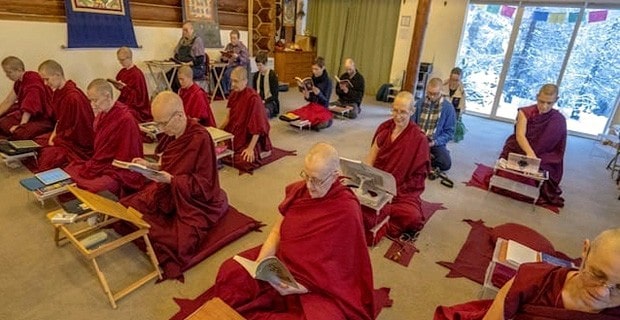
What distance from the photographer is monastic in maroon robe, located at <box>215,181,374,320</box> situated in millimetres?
1452

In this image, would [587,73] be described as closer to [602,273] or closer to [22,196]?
[602,273]

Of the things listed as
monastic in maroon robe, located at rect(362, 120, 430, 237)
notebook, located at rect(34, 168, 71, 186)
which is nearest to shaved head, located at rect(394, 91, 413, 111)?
monastic in maroon robe, located at rect(362, 120, 430, 237)

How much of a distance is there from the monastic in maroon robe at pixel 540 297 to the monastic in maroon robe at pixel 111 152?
2.57 metres

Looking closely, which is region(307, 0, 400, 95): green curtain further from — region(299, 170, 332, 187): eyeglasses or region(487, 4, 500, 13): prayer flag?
region(299, 170, 332, 187): eyeglasses

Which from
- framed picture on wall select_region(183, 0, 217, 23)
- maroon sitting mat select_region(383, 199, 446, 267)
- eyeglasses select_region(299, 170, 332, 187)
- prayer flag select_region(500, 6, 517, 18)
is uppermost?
prayer flag select_region(500, 6, 517, 18)

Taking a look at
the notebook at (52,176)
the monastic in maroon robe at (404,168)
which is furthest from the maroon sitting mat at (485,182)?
the notebook at (52,176)

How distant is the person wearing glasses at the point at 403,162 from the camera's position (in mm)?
2486

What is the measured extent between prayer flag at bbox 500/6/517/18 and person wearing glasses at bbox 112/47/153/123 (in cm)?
608

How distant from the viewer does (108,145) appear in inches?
103

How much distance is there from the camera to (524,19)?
5898mm

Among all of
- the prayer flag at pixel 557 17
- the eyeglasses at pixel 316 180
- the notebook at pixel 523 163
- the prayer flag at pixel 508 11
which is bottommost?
the notebook at pixel 523 163

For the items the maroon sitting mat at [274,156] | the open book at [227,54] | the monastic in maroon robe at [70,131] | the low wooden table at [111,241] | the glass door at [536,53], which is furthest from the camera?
the open book at [227,54]

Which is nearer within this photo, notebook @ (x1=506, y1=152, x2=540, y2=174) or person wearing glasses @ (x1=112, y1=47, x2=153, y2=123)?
notebook @ (x1=506, y1=152, x2=540, y2=174)

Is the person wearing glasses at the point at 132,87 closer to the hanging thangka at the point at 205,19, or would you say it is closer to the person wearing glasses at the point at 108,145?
the hanging thangka at the point at 205,19
